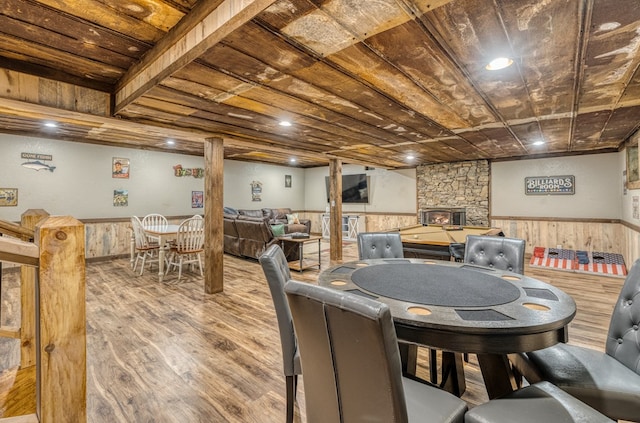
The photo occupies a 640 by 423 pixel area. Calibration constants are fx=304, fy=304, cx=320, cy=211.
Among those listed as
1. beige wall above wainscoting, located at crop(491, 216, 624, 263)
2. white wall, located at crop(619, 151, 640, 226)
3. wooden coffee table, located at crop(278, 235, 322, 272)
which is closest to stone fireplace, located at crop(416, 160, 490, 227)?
beige wall above wainscoting, located at crop(491, 216, 624, 263)

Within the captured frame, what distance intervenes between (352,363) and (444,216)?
732 centimetres

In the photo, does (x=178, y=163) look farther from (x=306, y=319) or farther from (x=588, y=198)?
(x=588, y=198)

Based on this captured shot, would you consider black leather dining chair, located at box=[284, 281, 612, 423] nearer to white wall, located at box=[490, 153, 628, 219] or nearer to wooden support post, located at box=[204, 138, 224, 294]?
wooden support post, located at box=[204, 138, 224, 294]

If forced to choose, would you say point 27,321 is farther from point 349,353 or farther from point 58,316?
point 349,353

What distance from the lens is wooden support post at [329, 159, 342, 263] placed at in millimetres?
6396

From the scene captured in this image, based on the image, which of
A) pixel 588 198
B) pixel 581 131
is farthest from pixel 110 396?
pixel 588 198

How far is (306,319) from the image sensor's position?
1096mm

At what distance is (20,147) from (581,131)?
28.9 feet

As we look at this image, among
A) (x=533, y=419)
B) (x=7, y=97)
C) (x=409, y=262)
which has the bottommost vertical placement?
A: (x=533, y=419)

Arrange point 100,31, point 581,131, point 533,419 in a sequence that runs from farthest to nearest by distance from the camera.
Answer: point 581,131 → point 100,31 → point 533,419

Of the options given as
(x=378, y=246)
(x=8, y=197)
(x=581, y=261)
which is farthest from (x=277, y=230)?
(x=581, y=261)

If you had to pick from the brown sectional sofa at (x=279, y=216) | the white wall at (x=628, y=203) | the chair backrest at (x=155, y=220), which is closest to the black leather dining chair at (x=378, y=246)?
the white wall at (x=628, y=203)

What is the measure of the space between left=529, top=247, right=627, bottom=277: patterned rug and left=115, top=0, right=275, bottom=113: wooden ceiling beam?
6326 mm

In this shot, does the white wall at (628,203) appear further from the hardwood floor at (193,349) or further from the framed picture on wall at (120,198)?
the framed picture on wall at (120,198)
